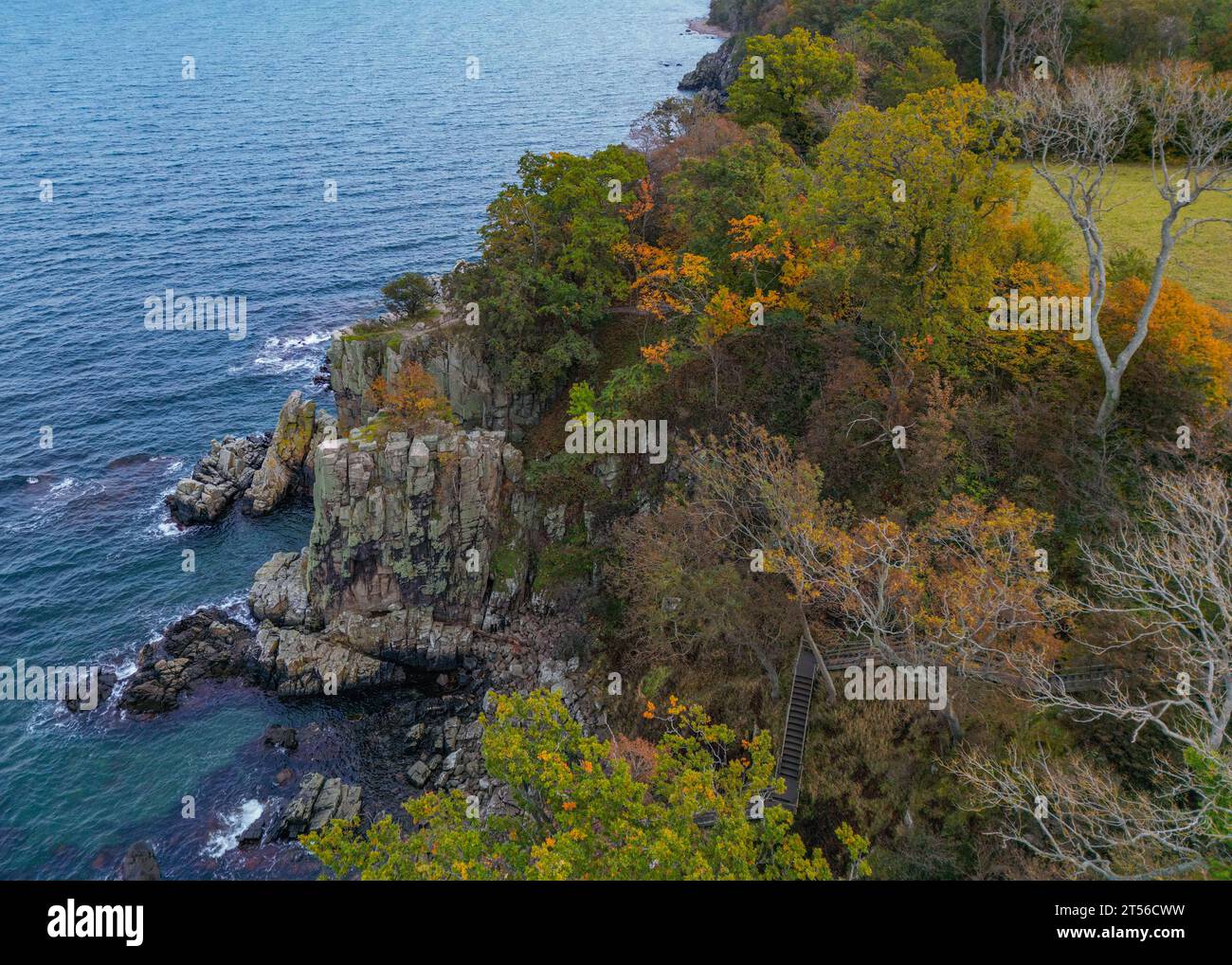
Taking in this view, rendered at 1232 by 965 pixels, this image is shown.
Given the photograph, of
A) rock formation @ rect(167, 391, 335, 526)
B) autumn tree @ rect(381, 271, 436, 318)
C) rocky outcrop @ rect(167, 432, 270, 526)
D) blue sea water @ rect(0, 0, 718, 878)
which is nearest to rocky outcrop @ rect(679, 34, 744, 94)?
blue sea water @ rect(0, 0, 718, 878)

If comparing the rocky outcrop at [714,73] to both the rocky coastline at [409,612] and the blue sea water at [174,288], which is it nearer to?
the blue sea water at [174,288]

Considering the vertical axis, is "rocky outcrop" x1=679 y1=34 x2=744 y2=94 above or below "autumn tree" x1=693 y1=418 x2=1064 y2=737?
above

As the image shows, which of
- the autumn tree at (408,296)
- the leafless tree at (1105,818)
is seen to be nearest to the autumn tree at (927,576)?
the leafless tree at (1105,818)

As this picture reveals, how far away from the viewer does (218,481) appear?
197ft

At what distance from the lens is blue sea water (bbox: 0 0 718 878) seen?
42.2 meters

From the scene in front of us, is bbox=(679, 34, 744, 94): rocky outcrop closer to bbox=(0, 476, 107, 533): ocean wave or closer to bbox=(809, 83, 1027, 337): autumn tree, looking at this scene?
bbox=(809, 83, 1027, 337): autumn tree

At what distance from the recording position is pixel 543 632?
161 feet

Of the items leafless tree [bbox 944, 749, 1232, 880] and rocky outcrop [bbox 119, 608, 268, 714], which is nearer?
leafless tree [bbox 944, 749, 1232, 880]

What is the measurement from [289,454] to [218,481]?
18.7 ft

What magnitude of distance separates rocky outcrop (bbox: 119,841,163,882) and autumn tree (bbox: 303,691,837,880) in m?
20.6

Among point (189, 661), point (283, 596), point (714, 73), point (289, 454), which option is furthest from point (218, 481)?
point (714, 73)

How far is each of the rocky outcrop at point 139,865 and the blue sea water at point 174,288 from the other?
0.69 meters

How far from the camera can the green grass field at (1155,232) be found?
135 feet
